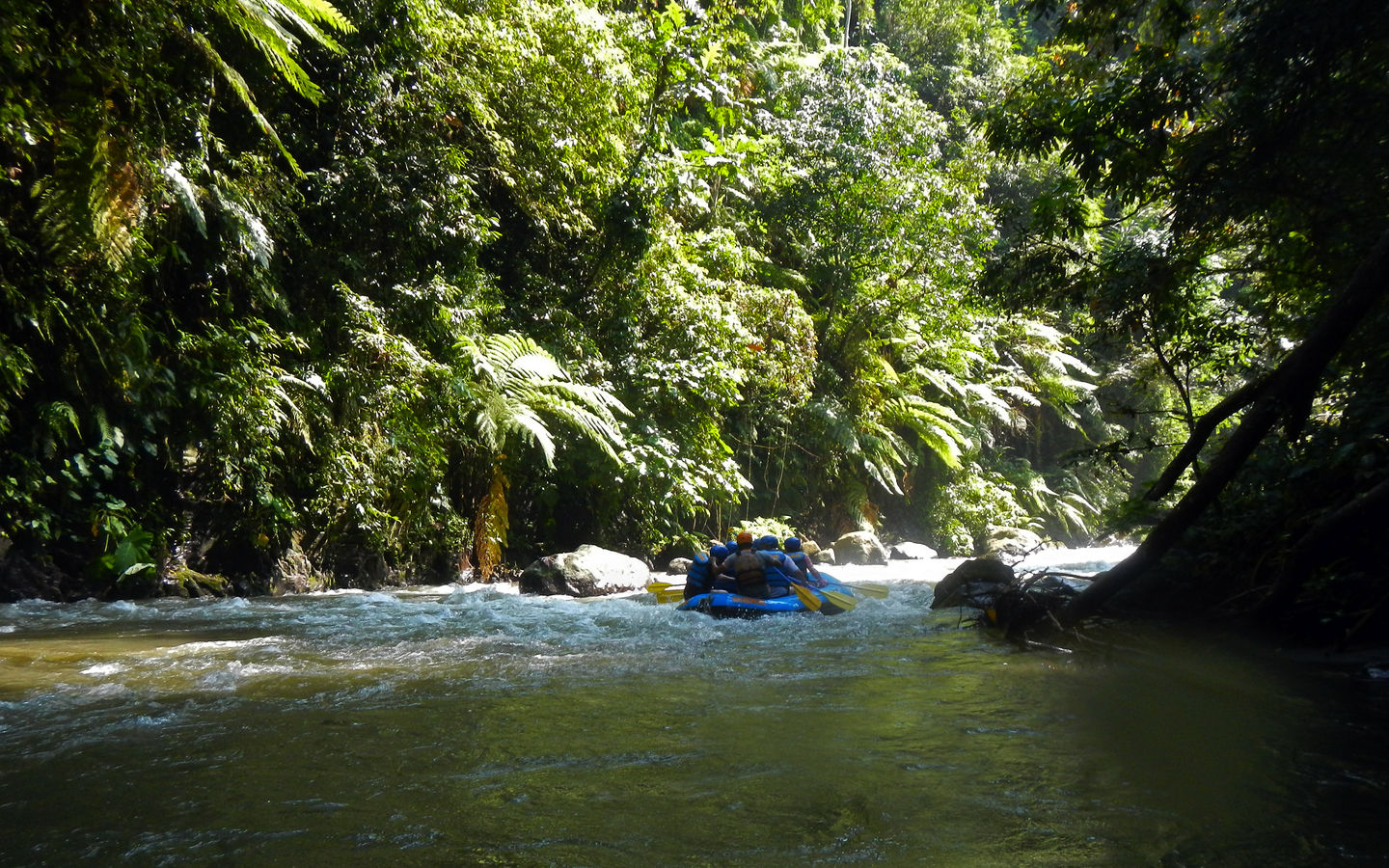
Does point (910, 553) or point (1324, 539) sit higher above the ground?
point (910, 553)

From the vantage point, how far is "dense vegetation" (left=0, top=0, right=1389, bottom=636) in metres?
5.39

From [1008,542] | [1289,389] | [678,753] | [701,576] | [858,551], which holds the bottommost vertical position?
[678,753]

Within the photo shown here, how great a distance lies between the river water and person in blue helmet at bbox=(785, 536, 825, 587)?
2.48 meters

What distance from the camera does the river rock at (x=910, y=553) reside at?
14.6m

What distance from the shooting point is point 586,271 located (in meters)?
11.2

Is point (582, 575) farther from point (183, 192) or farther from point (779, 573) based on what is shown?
point (183, 192)

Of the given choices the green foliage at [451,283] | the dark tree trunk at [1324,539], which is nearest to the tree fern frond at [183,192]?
the green foliage at [451,283]

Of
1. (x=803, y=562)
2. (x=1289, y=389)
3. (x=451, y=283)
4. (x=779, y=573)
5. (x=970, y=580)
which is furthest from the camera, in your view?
(x=451, y=283)

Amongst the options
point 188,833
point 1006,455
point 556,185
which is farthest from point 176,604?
point 1006,455

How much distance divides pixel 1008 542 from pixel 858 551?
3143 millimetres

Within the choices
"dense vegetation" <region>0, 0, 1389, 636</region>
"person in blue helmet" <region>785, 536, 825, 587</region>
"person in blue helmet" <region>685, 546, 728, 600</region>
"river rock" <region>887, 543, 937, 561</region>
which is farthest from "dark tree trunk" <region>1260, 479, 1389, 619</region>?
"river rock" <region>887, 543, 937, 561</region>

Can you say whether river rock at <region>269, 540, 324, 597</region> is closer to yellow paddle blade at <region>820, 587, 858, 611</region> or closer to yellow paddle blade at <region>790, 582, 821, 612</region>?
yellow paddle blade at <region>790, 582, 821, 612</region>

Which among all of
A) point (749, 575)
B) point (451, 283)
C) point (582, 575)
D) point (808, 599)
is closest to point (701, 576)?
point (749, 575)

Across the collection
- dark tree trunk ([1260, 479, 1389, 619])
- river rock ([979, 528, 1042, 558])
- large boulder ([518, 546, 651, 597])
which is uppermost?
river rock ([979, 528, 1042, 558])
